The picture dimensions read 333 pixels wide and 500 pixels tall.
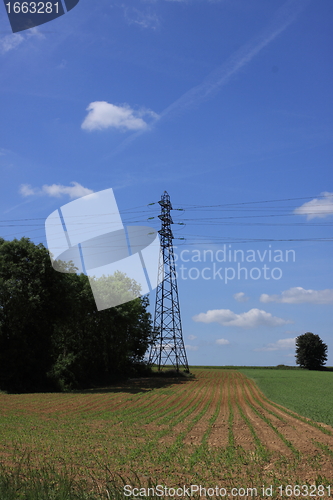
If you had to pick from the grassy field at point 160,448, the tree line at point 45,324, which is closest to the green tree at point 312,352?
the tree line at point 45,324

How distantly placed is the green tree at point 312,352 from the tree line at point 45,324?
280ft

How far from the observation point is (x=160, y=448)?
456 inches

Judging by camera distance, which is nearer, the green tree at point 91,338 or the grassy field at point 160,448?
the grassy field at point 160,448

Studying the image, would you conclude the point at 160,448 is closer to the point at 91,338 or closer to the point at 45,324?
the point at 45,324

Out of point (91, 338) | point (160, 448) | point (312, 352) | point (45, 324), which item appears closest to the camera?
point (160, 448)

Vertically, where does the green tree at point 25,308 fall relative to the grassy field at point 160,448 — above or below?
above

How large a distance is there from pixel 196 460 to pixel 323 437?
6032 millimetres

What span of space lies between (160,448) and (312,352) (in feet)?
369

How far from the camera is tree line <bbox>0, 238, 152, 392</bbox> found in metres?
33.0

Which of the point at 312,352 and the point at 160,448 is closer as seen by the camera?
the point at 160,448

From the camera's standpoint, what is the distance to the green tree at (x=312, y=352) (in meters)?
112

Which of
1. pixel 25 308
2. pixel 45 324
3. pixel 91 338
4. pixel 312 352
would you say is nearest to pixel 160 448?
pixel 25 308

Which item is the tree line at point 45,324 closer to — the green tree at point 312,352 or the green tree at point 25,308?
the green tree at point 25,308

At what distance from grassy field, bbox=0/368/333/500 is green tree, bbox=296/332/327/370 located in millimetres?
100098
